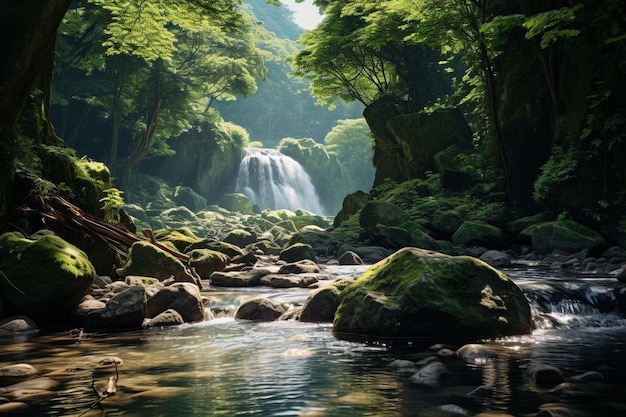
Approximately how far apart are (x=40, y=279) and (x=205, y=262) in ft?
18.4

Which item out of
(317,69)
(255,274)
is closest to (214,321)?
(255,274)

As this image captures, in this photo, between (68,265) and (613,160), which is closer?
(68,265)

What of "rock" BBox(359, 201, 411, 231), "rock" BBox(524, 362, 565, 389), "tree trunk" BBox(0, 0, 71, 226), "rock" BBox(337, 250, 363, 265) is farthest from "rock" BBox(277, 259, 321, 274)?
"rock" BBox(524, 362, 565, 389)

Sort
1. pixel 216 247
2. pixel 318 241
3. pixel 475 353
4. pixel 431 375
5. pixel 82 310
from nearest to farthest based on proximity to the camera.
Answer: pixel 431 375, pixel 475 353, pixel 82 310, pixel 216 247, pixel 318 241

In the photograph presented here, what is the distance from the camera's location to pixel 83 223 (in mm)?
9938

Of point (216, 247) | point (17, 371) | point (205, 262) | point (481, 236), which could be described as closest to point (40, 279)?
point (17, 371)

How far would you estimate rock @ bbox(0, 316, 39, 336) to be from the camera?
256 inches

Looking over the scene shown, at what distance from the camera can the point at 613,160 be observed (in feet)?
45.0

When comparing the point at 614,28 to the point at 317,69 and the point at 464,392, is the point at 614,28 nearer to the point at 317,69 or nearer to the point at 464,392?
the point at 464,392

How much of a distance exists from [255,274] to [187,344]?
5550mm

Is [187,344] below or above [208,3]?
below

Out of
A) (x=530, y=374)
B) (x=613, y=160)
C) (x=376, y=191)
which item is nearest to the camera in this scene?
(x=530, y=374)

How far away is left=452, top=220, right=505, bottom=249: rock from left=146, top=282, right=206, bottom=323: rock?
10.2m

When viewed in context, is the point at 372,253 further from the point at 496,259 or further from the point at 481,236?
the point at 496,259
